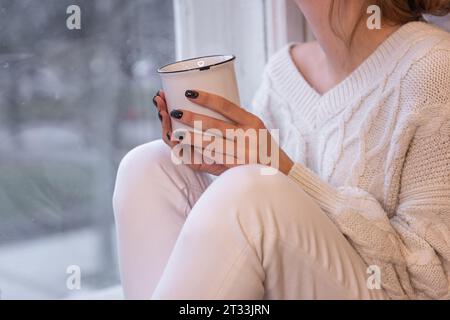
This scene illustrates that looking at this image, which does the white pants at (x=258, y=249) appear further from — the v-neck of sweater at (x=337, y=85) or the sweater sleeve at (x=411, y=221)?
the v-neck of sweater at (x=337, y=85)

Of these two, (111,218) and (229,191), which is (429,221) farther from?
(111,218)

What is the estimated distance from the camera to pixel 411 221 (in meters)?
0.83

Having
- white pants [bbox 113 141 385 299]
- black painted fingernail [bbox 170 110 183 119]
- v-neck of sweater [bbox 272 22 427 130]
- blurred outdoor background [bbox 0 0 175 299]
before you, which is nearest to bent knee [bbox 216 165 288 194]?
white pants [bbox 113 141 385 299]

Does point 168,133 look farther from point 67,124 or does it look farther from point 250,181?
point 67,124

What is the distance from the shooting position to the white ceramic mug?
759 mm

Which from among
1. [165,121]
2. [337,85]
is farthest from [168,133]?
[337,85]

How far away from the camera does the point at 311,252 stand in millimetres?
710

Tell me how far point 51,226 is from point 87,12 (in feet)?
1.23

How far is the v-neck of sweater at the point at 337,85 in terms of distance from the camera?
0.93 metres

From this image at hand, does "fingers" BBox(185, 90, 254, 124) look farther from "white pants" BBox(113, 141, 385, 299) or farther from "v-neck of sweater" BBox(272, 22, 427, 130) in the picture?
"v-neck of sweater" BBox(272, 22, 427, 130)

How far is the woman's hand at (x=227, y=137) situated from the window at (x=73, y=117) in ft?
1.01

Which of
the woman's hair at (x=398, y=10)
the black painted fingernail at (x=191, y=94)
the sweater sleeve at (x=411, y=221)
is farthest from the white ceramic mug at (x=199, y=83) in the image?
the woman's hair at (x=398, y=10)

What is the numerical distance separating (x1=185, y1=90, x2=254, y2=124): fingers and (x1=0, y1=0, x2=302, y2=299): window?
15.1 inches
